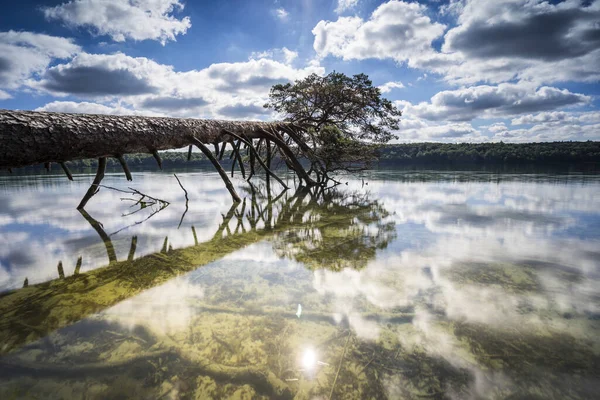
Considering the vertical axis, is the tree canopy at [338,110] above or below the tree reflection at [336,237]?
above

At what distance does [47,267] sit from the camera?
2135mm

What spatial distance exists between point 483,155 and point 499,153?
6.49 feet

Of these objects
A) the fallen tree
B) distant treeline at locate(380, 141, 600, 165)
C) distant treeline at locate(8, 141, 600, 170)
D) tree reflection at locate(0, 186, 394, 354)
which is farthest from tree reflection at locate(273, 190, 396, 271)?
distant treeline at locate(8, 141, 600, 170)

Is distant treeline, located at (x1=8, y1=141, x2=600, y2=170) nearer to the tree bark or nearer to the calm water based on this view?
the tree bark

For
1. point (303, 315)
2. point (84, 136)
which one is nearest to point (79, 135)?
point (84, 136)

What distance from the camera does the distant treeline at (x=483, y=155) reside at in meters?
32.6

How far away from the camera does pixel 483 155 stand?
36.4m

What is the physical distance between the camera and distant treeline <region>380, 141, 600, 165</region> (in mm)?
32812

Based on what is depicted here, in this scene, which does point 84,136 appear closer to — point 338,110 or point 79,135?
point 79,135

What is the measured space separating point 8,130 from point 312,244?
118 inches

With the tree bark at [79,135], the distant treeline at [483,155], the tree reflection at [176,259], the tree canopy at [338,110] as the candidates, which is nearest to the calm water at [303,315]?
the tree reflection at [176,259]

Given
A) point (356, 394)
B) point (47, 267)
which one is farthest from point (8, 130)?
point (356, 394)

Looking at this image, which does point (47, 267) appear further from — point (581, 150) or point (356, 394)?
point (581, 150)

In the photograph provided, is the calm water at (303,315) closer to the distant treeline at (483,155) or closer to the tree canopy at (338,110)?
the tree canopy at (338,110)
